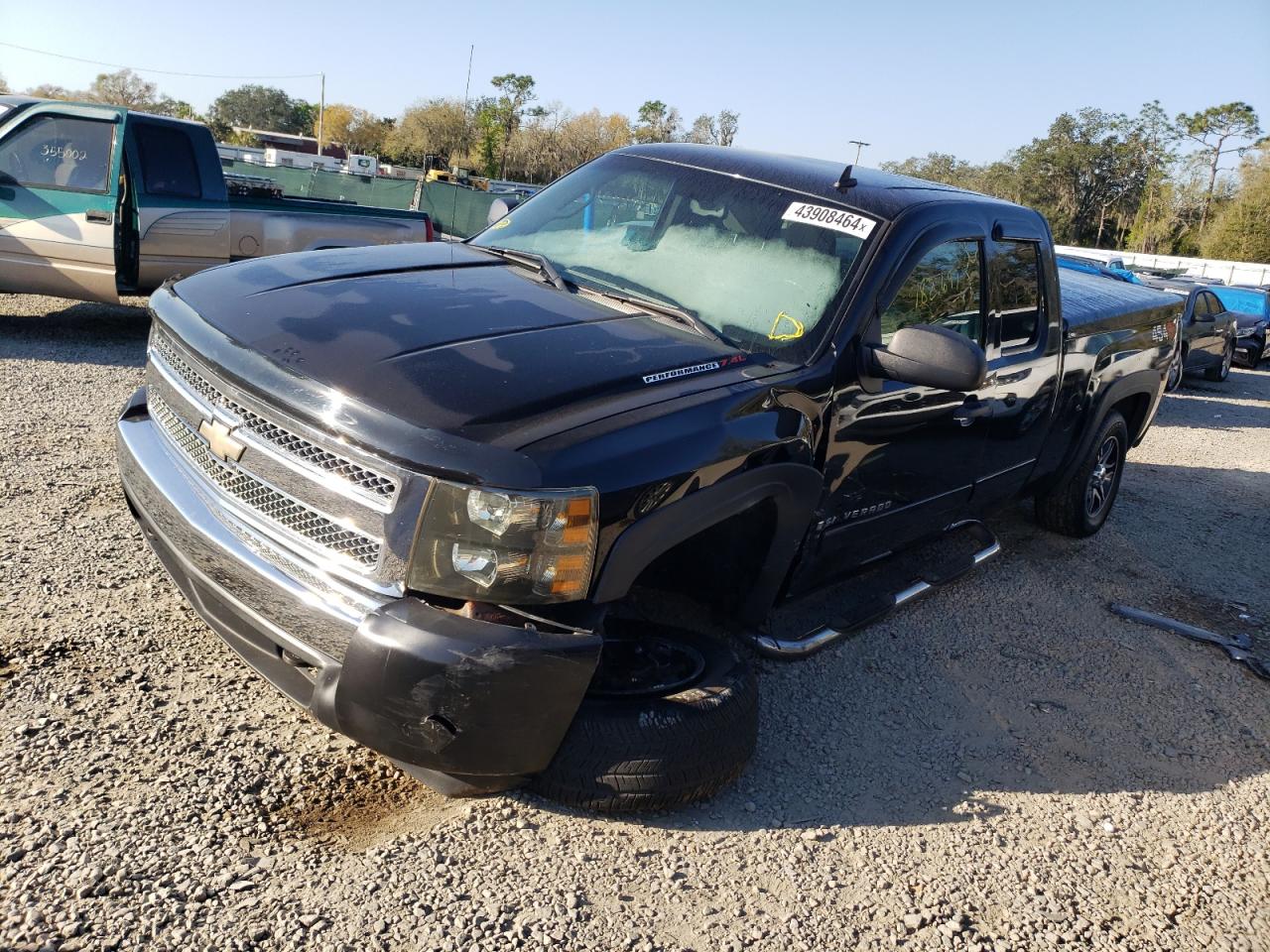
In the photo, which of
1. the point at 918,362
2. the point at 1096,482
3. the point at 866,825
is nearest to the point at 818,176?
the point at 918,362

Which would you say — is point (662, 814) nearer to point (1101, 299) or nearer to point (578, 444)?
point (578, 444)

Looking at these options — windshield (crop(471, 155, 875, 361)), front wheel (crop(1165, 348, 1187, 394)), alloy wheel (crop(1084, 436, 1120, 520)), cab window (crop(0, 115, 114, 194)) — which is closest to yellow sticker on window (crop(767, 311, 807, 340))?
windshield (crop(471, 155, 875, 361))

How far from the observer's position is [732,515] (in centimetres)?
289

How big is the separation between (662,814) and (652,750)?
33cm

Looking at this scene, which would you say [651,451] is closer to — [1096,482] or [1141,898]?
[1141,898]

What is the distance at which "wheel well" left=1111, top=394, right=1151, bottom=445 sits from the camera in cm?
Result: 621

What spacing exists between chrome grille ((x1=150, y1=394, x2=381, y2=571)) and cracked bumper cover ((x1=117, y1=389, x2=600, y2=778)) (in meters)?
0.08

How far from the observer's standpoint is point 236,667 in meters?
3.26

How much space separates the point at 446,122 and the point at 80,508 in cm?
8288

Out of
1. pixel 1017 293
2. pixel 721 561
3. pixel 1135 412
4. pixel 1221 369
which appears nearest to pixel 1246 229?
pixel 1221 369

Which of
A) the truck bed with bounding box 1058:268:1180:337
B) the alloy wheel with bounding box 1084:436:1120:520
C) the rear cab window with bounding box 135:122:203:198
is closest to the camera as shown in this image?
the truck bed with bounding box 1058:268:1180:337

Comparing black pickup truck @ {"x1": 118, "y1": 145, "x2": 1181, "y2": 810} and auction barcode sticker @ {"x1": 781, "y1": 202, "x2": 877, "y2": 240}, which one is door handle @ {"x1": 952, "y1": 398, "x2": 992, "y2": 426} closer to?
black pickup truck @ {"x1": 118, "y1": 145, "x2": 1181, "y2": 810}

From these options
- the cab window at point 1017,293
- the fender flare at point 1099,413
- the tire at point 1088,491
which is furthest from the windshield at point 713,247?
the tire at point 1088,491

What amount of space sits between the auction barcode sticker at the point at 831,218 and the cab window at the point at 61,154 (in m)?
6.54
